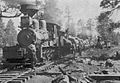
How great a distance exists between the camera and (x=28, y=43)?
46.1ft

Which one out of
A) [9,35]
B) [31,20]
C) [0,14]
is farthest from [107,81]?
[9,35]

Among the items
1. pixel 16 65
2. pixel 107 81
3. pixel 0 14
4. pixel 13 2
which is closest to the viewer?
pixel 107 81

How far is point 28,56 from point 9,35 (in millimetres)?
41485

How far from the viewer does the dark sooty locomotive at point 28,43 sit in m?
13.3

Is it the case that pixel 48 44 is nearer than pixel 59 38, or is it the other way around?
pixel 48 44

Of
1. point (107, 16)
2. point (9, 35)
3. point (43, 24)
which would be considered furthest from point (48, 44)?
point (9, 35)

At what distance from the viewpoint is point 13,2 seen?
639 inches

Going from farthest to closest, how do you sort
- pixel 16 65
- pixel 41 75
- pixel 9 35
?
1. pixel 9 35
2. pixel 16 65
3. pixel 41 75

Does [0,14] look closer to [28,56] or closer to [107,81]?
[28,56]

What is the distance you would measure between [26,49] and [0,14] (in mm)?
7495

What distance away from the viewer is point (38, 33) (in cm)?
1455

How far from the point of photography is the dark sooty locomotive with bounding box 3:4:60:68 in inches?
524

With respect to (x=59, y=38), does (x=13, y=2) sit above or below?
above

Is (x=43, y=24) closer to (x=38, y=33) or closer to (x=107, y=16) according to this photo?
(x=38, y=33)
